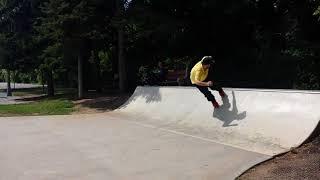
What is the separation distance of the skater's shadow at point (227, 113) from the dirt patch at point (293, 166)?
3.32 m

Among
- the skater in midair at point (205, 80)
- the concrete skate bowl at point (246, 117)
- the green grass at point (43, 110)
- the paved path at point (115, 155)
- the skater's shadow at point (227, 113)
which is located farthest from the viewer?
the green grass at point (43, 110)

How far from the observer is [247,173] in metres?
8.80

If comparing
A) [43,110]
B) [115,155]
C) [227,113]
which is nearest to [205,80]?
[227,113]

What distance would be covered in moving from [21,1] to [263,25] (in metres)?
17.7

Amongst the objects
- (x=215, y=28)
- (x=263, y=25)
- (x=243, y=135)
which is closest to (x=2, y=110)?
(x=215, y=28)

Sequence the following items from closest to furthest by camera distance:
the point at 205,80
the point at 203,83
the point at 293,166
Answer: the point at 293,166, the point at 203,83, the point at 205,80

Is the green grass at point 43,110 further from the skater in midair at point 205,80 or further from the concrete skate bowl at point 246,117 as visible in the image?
the skater in midair at point 205,80

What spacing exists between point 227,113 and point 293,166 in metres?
5.03

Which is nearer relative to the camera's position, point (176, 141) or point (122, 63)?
point (176, 141)

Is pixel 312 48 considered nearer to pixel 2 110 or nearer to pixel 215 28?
pixel 215 28

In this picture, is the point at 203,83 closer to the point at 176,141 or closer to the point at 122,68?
the point at 176,141

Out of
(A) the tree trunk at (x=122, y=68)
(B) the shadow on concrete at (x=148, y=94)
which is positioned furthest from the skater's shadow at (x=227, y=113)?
(A) the tree trunk at (x=122, y=68)

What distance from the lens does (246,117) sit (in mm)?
12773

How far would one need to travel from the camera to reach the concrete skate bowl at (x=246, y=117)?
10664 mm
